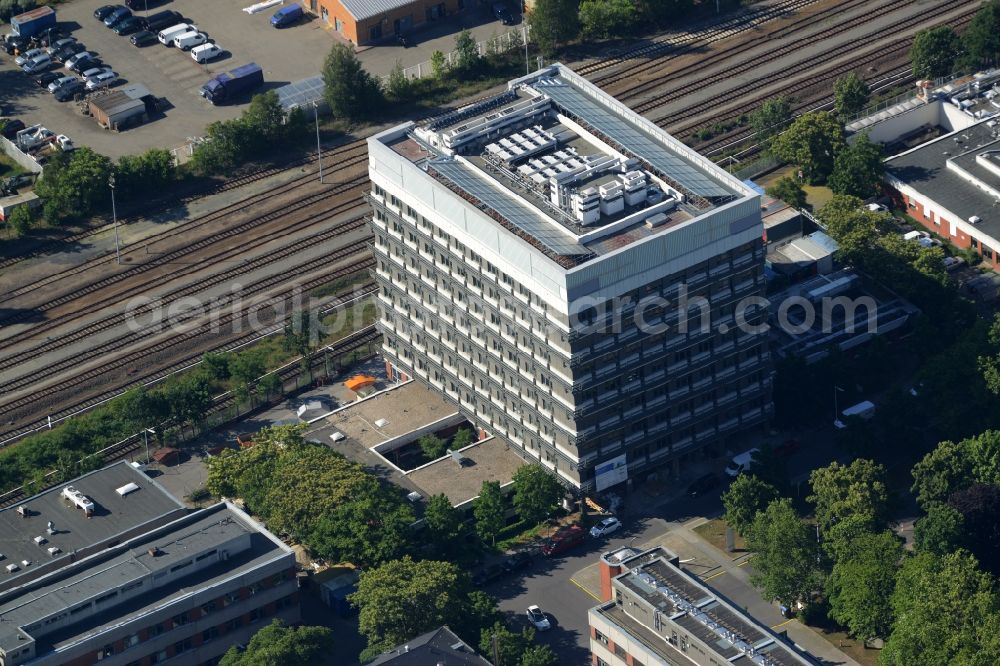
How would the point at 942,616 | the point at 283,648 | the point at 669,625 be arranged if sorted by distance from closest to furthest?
the point at 669,625 < the point at 942,616 < the point at 283,648

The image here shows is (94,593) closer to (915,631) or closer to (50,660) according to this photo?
(50,660)

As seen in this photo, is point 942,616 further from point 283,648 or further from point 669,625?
point 283,648

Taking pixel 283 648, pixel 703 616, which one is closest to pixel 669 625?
pixel 703 616

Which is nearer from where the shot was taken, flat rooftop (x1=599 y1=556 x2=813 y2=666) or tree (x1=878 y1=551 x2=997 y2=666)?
flat rooftop (x1=599 y1=556 x2=813 y2=666)

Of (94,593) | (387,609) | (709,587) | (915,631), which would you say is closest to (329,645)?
(387,609)

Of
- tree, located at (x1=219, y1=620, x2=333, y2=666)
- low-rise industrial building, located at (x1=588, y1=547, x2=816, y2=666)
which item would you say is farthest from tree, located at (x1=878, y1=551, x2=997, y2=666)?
tree, located at (x1=219, y1=620, x2=333, y2=666)

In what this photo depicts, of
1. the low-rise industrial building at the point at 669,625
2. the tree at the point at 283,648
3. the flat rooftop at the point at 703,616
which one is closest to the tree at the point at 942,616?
the low-rise industrial building at the point at 669,625

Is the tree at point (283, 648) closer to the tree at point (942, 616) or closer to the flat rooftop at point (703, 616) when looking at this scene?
the flat rooftop at point (703, 616)

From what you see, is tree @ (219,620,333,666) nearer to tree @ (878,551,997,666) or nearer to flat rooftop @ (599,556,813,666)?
flat rooftop @ (599,556,813,666)
